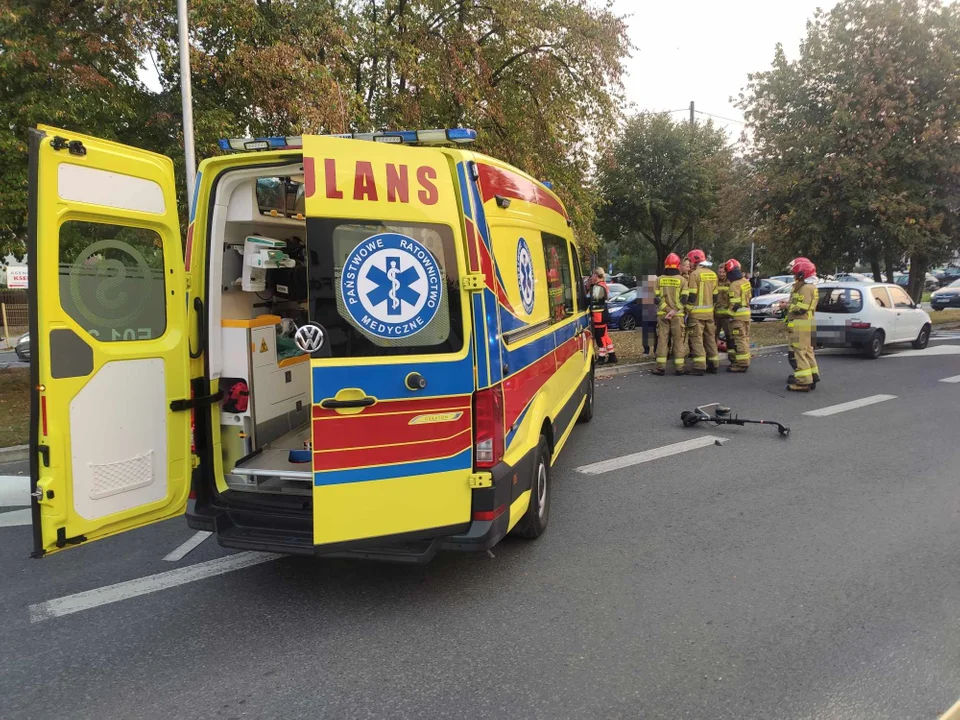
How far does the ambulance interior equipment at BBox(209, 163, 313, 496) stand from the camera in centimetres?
393

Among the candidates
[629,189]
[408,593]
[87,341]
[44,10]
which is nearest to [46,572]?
[87,341]

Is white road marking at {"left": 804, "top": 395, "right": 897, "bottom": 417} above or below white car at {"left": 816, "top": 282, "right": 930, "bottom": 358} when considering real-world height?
below

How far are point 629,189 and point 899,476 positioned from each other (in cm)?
2454

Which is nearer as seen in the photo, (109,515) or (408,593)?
(109,515)

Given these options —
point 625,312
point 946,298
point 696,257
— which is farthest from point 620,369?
point 946,298

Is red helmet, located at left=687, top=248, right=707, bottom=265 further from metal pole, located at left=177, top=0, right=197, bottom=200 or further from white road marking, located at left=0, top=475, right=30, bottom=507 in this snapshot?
white road marking, located at left=0, top=475, right=30, bottom=507

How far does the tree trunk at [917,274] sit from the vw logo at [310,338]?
65.4 ft

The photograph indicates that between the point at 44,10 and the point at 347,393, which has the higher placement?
the point at 44,10

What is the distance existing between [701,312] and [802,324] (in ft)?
6.12

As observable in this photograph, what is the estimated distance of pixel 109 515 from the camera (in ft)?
10.9

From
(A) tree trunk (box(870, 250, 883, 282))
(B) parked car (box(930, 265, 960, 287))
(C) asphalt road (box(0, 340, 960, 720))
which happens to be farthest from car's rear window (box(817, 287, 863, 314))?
(B) parked car (box(930, 265, 960, 287))

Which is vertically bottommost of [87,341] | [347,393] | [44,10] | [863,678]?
[863,678]

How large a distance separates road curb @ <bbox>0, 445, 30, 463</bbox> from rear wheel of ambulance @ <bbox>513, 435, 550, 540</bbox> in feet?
17.9

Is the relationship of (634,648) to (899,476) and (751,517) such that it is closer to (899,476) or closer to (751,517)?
(751,517)
